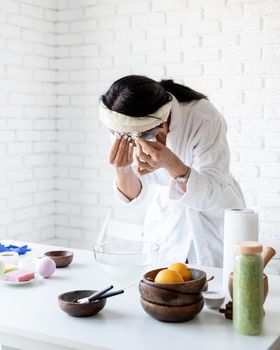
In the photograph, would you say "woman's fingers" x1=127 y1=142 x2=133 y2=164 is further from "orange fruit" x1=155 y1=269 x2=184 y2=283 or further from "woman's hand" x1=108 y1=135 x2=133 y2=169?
"orange fruit" x1=155 y1=269 x2=184 y2=283

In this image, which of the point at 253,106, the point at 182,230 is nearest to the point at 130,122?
the point at 182,230

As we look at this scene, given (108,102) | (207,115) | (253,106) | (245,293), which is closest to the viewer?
(245,293)

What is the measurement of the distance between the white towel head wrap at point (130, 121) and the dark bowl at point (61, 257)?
0.46 m

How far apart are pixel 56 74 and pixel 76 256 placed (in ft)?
5.19

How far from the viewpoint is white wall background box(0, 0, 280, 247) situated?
2.72 meters

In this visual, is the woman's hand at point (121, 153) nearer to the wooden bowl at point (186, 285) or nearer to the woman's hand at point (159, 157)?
the woman's hand at point (159, 157)

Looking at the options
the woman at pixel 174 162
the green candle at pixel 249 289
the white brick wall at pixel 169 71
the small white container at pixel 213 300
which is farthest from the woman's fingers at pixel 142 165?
the white brick wall at pixel 169 71

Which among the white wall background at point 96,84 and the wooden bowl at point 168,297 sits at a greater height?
the white wall background at point 96,84

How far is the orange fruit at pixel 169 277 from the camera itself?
4.54 ft

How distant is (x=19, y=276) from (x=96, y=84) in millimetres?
1732

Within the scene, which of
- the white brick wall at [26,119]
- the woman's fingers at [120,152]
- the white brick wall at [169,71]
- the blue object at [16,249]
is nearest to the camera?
the woman's fingers at [120,152]

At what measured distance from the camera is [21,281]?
169 centimetres

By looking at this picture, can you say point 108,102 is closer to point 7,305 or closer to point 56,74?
point 7,305

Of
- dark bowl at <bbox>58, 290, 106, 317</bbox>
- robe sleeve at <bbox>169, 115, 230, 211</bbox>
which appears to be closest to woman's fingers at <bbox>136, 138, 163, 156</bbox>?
robe sleeve at <bbox>169, 115, 230, 211</bbox>
